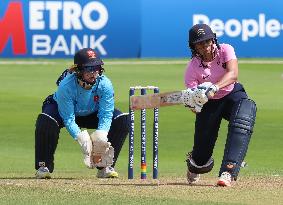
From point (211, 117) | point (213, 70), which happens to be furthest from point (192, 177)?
point (213, 70)

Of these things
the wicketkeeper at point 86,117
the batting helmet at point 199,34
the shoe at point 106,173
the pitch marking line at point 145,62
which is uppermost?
the batting helmet at point 199,34

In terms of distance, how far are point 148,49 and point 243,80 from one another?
6.66 metres

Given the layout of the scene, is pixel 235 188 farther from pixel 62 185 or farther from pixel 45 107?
pixel 45 107

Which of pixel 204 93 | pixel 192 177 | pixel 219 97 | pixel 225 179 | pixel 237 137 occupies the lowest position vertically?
pixel 192 177

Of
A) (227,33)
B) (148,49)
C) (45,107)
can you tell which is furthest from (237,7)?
(45,107)

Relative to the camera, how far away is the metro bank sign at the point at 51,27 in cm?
3105

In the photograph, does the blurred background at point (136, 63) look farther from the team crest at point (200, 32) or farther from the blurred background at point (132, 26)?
the team crest at point (200, 32)

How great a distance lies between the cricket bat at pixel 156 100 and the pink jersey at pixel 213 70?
0.41 metres

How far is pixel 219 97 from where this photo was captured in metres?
10.9

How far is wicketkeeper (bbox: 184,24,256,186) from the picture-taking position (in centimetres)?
1040

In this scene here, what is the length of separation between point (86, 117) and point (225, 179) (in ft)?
7.03

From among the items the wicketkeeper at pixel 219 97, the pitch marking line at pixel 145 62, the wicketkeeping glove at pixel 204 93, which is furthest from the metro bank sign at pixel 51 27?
the wicketkeeping glove at pixel 204 93

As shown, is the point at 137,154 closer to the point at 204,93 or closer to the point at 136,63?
the point at 204,93

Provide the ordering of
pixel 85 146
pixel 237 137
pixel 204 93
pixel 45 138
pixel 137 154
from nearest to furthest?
pixel 204 93
pixel 237 137
pixel 85 146
pixel 45 138
pixel 137 154
